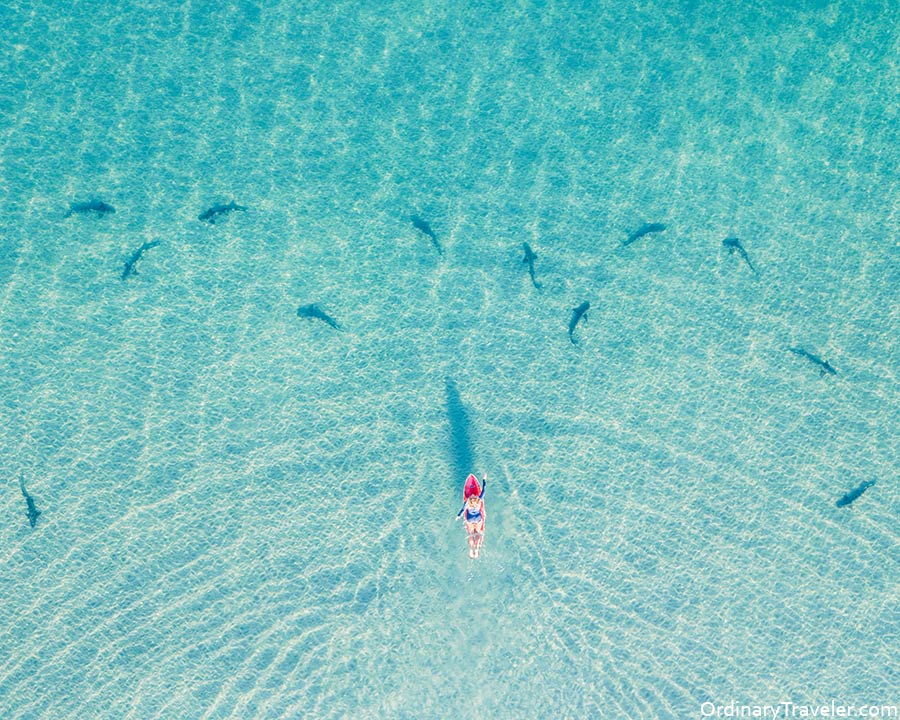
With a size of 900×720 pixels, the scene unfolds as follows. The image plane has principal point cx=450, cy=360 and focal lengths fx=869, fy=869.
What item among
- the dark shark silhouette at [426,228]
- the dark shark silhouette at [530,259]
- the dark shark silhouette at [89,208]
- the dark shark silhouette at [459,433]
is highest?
the dark shark silhouette at [89,208]

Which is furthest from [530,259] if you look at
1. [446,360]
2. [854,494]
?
[854,494]

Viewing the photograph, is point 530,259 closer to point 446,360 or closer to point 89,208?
point 446,360

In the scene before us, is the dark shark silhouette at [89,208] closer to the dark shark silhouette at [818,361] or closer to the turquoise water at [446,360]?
the turquoise water at [446,360]

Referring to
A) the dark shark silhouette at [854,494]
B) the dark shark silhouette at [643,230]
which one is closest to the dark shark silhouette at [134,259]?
the dark shark silhouette at [643,230]

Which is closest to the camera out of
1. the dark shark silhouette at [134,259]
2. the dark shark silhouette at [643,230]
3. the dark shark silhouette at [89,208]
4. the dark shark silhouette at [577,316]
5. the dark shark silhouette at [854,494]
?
Result: the dark shark silhouette at [854,494]

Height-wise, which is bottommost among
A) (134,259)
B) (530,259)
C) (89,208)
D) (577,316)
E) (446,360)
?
(446,360)

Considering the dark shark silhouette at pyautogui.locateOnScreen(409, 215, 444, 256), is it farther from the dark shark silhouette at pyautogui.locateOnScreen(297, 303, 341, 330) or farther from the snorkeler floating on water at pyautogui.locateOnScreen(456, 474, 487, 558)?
the snorkeler floating on water at pyautogui.locateOnScreen(456, 474, 487, 558)

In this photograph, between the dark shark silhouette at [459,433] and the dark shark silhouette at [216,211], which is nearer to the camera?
the dark shark silhouette at [459,433]

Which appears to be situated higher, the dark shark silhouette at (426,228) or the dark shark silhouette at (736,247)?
the dark shark silhouette at (426,228)
